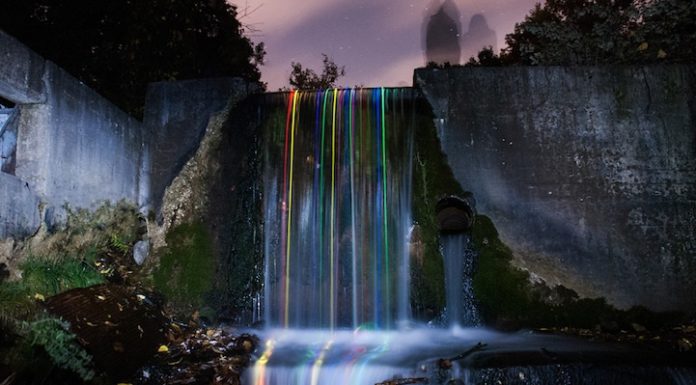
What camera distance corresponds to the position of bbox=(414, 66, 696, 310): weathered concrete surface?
7.13 m

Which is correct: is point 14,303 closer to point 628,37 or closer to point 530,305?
point 530,305

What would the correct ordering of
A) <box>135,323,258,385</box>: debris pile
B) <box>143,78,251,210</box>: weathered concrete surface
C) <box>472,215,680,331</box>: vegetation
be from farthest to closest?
1. <box>143,78,251,210</box>: weathered concrete surface
2. <box>472,215,680,331</box>: vegetation
3. <box>135,323,258,385</box>: debris pile

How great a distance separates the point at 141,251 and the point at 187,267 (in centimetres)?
76

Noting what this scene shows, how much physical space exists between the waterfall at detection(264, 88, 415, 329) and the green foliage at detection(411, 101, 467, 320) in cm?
14

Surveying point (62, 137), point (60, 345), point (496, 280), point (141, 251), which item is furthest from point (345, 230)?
point (60, 345)

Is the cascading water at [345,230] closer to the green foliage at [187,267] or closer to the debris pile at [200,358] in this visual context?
the debris pile at [200,358]

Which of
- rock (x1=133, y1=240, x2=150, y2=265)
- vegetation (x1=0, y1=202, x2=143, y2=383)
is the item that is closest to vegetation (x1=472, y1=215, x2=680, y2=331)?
rock (x1=133, y1=240, x2=150, y2=265)

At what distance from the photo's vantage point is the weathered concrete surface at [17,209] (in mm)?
5496

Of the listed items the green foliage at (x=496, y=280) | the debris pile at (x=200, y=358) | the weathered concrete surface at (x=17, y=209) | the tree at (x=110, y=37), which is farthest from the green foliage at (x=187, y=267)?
the tree at (x=110, y=37)

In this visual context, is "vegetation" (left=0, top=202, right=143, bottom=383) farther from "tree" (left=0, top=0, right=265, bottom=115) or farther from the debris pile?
"tree" (left=0, top=0, right=265, bottom=115)

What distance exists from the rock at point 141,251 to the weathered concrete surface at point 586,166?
186 inches

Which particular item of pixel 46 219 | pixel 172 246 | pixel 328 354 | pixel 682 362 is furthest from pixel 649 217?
pixel 46 219

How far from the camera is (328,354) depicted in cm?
587

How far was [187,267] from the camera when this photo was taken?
7504mm
